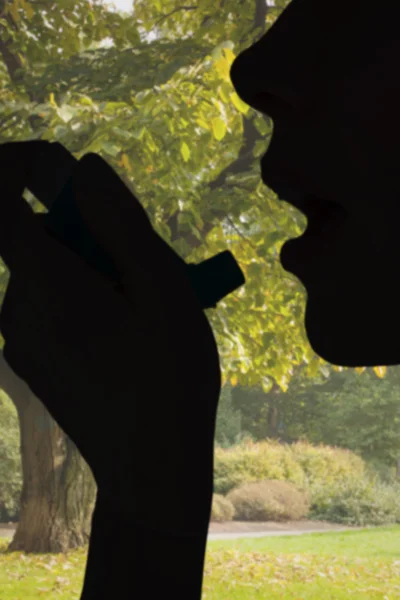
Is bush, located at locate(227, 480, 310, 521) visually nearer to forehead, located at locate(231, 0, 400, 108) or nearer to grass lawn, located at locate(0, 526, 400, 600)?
grass lawn, located at locate(0, 526, 400, 600)

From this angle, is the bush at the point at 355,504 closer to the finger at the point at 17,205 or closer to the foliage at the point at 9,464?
the foliage at the point at 9,464

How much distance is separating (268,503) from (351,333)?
1974 centimetres

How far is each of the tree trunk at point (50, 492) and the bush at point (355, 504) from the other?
957 centimetres

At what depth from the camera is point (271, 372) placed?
10.7 metres

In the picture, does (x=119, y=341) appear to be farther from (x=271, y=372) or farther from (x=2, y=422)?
(x=2, y=422)

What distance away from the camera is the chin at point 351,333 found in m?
0.71

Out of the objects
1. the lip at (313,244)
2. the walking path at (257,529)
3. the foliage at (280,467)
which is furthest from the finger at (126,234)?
the foliage at (280,467)

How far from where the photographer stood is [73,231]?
0.98 m

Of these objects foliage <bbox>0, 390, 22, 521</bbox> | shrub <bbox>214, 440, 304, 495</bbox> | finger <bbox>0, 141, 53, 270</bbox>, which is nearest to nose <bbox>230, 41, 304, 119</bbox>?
finger <bbox>0, 141, 53, 270</bbox>

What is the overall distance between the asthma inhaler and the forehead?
12.5 inches

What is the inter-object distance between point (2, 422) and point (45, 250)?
19.9 m

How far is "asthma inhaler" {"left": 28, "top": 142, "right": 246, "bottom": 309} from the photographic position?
973 millimetres

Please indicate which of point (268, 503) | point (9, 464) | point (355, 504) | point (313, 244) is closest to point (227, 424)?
point (355, 504)

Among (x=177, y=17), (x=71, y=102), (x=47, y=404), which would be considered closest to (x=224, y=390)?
(x=177, y=17)
